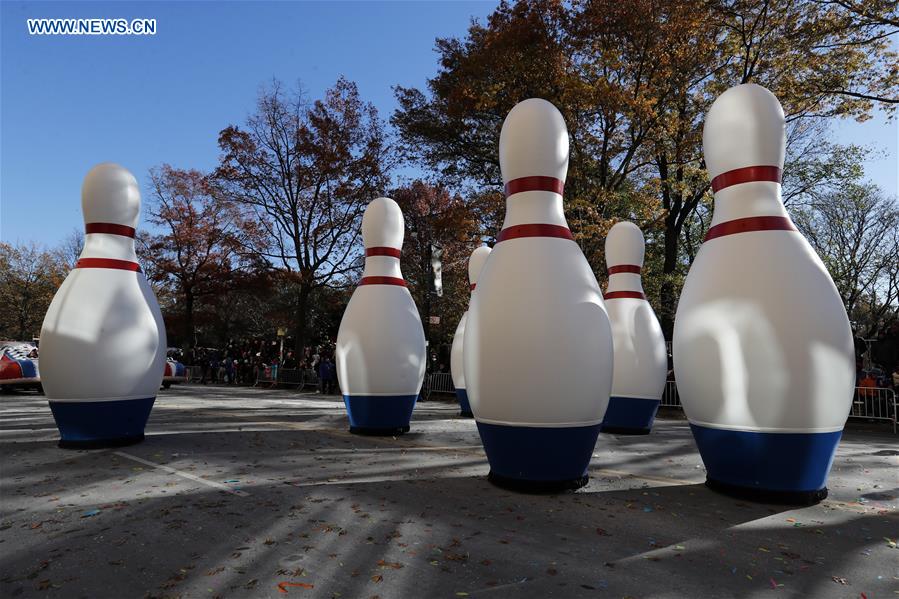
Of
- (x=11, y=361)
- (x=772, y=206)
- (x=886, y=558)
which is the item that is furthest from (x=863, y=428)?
(x=11, y=361)

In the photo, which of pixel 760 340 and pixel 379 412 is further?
pixel 379 412

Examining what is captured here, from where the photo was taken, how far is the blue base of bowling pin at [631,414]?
8.40m

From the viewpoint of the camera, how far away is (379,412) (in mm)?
7852

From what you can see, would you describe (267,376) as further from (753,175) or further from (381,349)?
(753,175)

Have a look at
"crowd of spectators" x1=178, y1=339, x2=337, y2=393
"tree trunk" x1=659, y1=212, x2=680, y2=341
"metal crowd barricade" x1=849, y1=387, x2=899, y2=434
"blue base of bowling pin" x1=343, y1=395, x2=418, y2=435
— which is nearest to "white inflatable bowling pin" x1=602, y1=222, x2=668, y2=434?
"blue base of bowling pin" x1=343, y1=395, x2=418, y2=435

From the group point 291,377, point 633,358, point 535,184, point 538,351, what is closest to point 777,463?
point 538,351

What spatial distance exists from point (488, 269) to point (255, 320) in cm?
3089

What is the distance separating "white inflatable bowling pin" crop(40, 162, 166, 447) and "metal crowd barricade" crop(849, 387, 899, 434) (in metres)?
11.9

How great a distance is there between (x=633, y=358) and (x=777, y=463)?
3.82m

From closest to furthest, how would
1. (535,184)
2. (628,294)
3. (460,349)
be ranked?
(535,184), (628,294), (460,349)

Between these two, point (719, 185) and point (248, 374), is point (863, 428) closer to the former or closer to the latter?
point (719, 185)

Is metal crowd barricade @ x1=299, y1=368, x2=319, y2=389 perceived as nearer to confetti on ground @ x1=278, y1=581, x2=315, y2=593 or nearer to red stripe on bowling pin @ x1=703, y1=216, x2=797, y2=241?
red stripe on bowling pin @ x1=703, y1=216, x2=797, y2=241

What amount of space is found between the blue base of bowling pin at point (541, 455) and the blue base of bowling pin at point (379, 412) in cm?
315

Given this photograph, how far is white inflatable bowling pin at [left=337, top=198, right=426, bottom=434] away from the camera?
7.77 m
